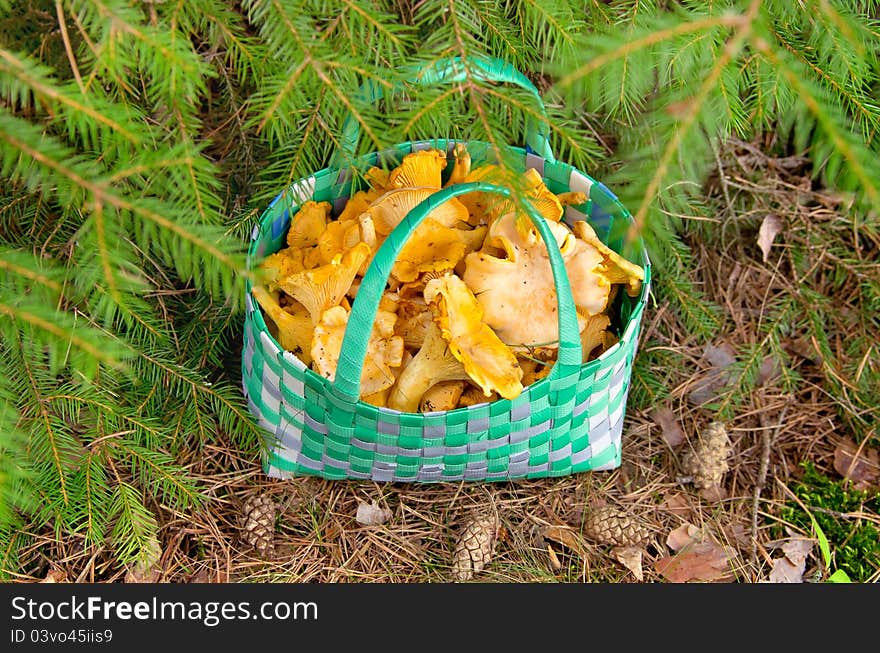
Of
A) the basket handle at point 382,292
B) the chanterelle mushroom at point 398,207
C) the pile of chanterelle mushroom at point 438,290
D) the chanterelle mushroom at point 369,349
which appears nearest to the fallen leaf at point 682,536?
the pile of chanterelle mushroom at point 438,290

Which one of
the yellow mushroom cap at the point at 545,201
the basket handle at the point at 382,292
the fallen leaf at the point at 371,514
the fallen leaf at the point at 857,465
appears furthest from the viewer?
the fallen leaf at the point at 857,465

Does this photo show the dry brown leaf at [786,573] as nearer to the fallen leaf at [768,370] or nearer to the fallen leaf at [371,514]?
the fallen leaf at [768,370]

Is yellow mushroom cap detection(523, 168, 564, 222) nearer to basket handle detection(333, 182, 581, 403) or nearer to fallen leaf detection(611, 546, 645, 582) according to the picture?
basket handle detection(333, 182, 581, 403)

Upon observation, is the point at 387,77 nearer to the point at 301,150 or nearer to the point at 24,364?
the point at 301,150

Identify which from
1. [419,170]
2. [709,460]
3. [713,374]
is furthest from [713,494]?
[419,170]

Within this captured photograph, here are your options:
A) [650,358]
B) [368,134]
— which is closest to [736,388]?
[650,358]

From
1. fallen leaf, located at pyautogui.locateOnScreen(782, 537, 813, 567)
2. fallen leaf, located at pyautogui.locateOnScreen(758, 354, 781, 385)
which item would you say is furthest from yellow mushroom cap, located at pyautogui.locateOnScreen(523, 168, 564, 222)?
fallen leaf, located at pyautogui.locateOnScreen(782, 537, 813, 567)
